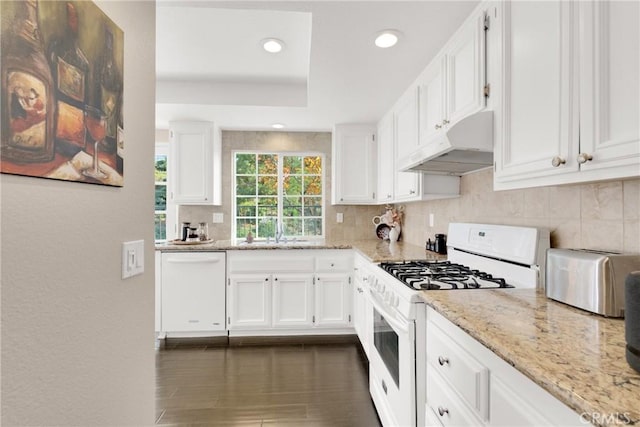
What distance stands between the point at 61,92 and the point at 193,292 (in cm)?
253

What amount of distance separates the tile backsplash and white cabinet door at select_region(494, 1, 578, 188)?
30cm

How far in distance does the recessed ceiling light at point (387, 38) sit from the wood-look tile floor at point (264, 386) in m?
2.18

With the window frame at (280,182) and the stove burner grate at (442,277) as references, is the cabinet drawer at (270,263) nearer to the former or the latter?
the window frame at (280,182)

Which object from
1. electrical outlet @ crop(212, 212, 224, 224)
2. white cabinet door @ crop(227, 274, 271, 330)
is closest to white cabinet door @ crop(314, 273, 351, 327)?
white cabinet door @ crop(227, 274, 271, 330)

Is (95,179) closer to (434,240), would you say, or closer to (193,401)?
(193,401)

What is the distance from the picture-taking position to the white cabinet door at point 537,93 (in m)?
0.94

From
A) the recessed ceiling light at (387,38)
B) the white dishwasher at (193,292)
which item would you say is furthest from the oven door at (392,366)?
the white dishwasher at (193,292)

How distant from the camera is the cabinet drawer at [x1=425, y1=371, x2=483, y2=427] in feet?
3.03

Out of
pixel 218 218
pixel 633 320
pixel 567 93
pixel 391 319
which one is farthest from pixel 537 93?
pixel 218 218

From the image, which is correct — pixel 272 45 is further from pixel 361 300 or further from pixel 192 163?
pixel 361 300

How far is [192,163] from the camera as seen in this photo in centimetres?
332

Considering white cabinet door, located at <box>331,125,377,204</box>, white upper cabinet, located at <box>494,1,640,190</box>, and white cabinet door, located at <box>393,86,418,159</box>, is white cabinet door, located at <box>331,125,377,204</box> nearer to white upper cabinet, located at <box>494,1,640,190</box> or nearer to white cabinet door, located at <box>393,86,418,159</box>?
white cabinet door, located at <box>393,86,418,159</box>

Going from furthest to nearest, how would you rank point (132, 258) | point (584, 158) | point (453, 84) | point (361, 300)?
point (361, 300) < point (453, 84) < point (132, 258) < point (584, 158)

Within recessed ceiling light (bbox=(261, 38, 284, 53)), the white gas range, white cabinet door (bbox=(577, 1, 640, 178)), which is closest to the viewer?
white cabinet door (bbox=(577, 1, 640, 178))
